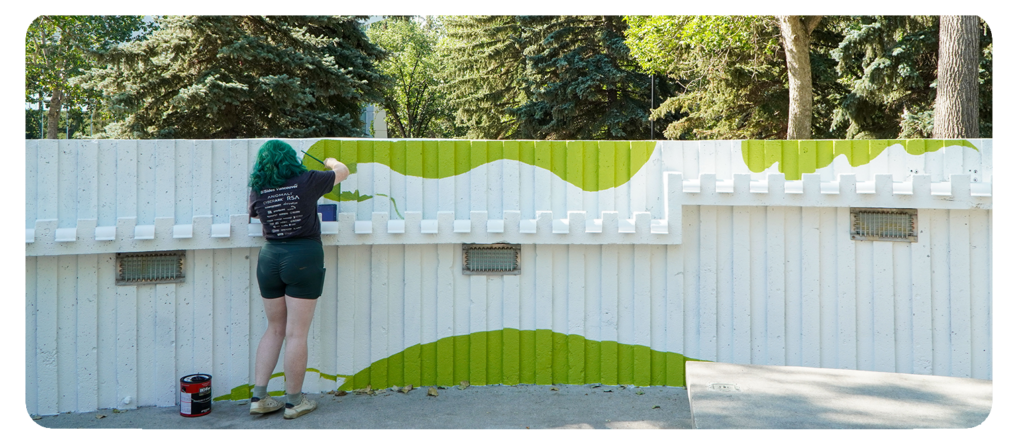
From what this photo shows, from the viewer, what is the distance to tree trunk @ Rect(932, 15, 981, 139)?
29.8 ft

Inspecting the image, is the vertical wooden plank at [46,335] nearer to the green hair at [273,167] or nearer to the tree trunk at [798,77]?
the green hair at [273,167]

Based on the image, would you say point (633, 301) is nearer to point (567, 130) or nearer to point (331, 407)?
point (331, 407)

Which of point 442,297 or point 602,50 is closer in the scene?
point 442,297

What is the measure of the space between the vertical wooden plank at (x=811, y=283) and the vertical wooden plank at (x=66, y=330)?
506cm

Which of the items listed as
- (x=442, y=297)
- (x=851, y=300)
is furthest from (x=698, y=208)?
(x=442, y=297)

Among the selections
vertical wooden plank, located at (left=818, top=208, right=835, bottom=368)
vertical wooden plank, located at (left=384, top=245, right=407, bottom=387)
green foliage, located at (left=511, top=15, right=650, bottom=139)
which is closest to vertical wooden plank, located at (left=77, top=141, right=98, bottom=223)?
vertical wooden plank, located at (left=384, top=245, right=407, bottom=387)

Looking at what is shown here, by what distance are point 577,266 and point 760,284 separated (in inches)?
53.6

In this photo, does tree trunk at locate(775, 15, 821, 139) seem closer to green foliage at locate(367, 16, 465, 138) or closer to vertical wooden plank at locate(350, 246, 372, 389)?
vertical wooden plank at locate(350, 246, 372, 389)

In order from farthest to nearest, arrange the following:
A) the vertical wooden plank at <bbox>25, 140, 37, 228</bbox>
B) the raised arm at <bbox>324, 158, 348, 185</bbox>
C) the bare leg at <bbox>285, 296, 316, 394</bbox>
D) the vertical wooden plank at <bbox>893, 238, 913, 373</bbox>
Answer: the vertical wooden plank at <bbox>893, 238, 913, 373</bbox> < the raised arm at <bbox>324, 158, 348, 185</bbox> < the bare leg at <bbox>285, 296, 316, 394</bbox> < the vertical wooden plank at <bbox>25, 140, 37, 228</bbox>

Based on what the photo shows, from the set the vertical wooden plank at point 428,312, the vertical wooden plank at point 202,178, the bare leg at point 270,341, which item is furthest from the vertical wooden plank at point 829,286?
the vertical wooden plank at point 202,178

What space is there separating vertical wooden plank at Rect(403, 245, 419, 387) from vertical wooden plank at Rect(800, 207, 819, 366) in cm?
283

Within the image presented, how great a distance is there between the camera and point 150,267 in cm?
468

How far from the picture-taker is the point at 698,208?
505 centimetres

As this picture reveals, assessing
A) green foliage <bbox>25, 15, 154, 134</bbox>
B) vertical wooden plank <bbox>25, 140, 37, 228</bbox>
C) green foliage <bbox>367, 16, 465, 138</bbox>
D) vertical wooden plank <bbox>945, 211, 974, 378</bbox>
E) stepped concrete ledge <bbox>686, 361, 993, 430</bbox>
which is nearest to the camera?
stepped concrete ledge <bbox>686, 361, 993, 430</bbox>
